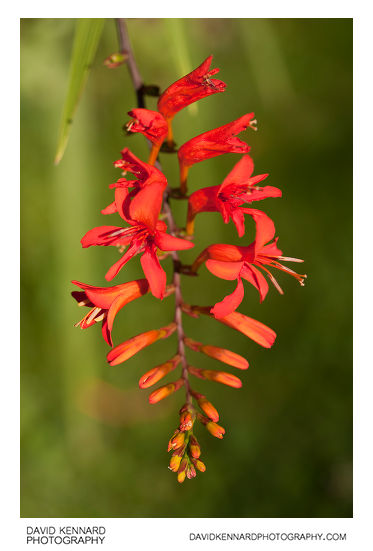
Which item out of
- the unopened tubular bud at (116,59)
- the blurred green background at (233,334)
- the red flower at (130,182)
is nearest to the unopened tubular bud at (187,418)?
the red flower at (130,182)

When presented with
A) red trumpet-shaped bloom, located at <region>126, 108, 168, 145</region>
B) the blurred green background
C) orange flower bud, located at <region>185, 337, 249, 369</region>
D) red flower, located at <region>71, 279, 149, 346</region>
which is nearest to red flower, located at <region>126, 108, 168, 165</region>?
red trumpet-shaped bloom, located at <region>126, 108, 168, 145</region>

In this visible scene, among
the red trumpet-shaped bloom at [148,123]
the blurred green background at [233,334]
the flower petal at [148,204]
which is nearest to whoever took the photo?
the flower petal at [148,204]

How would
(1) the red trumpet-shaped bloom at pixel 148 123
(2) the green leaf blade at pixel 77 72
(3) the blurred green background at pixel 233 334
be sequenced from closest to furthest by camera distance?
1. (1) the red trumpet-shaped bloom at pixel 148 123
2. (2) the green leaf blade at pixel 77 72
3. (3) the blurred green background at pixel 233 334

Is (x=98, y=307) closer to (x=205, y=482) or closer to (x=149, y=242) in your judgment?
(x=149, y=242)

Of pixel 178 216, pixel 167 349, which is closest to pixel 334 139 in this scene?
pixel 178 216

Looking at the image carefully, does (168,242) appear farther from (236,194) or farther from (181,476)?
(181,476)

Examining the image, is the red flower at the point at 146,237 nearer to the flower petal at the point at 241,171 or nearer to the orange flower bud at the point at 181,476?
the flower petal at the point at 241,171
